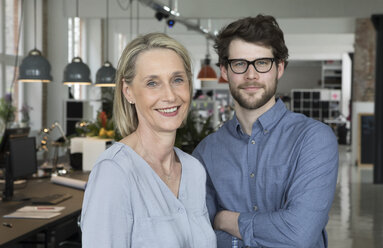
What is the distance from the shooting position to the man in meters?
1.87

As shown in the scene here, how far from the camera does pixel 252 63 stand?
195 cm

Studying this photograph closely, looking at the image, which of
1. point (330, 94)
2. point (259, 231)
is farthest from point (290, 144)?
point (330, 94)

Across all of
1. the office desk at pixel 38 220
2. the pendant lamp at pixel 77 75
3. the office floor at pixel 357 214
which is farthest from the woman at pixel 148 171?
the pendant lamp at pixel 77 75

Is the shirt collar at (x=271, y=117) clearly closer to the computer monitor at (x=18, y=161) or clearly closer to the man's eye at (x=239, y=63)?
the man's eye at (x=239, y=63)

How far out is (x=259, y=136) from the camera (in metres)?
2.01

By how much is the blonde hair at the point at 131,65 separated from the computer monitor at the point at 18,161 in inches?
115

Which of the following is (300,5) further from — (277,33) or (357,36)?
(277,33)

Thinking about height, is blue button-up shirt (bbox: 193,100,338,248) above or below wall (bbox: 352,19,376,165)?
below

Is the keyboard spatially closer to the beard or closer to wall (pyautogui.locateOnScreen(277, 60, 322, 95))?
the beard

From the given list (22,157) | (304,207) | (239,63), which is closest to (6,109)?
(22,157)

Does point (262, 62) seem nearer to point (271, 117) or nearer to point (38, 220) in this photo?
point (271, 117)

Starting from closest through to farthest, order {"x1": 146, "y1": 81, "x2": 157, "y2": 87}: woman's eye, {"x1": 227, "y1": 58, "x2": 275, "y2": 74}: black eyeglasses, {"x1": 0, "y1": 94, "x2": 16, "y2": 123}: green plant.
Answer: {"x1": 146, "y1": 81, "x2": 157, "y2": 87}: woman's eye < {"x1": 227, "y1": 58, "x2": 275, "y2": 74}: black eyeglasses < {"x1": 0, "y1": 94, "x2": 16, "y2": 123}: green plant

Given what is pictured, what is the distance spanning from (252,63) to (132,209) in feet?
2.57

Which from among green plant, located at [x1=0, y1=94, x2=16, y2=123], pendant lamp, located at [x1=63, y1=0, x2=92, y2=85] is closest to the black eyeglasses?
pendant lamp, located at [x1=63, y1=0, x2=92, y2=85]
